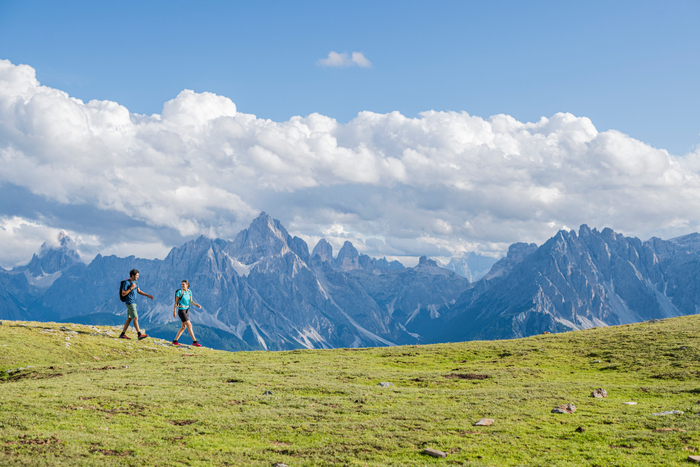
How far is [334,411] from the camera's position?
24594 millimetres

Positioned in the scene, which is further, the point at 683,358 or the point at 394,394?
the point at 683,358

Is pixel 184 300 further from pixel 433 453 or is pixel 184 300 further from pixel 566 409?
pixel 566 409

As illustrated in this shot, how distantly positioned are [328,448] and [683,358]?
38.7 metres

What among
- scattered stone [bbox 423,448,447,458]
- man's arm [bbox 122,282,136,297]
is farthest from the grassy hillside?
man's arm [bbox 122,282,136,297]

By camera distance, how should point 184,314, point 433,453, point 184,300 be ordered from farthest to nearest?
point 184,300 < point 184,314 < point 433,453

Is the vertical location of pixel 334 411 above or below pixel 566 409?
below

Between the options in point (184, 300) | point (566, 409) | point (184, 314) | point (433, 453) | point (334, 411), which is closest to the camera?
point (433, 453)

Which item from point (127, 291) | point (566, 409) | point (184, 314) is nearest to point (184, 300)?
point (184, 314)

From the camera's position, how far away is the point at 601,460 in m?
17.3

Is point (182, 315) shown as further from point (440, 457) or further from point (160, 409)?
point (440, 457)

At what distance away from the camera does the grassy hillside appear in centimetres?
1733

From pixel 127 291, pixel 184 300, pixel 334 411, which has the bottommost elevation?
pixel 334 411

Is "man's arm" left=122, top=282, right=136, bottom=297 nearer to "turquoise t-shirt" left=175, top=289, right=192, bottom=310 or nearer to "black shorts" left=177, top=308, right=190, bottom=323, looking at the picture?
"turquoise t-shirt" left=175, top=289, right=192, bottom=310

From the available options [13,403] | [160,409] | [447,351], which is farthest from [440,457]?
[447,351]
